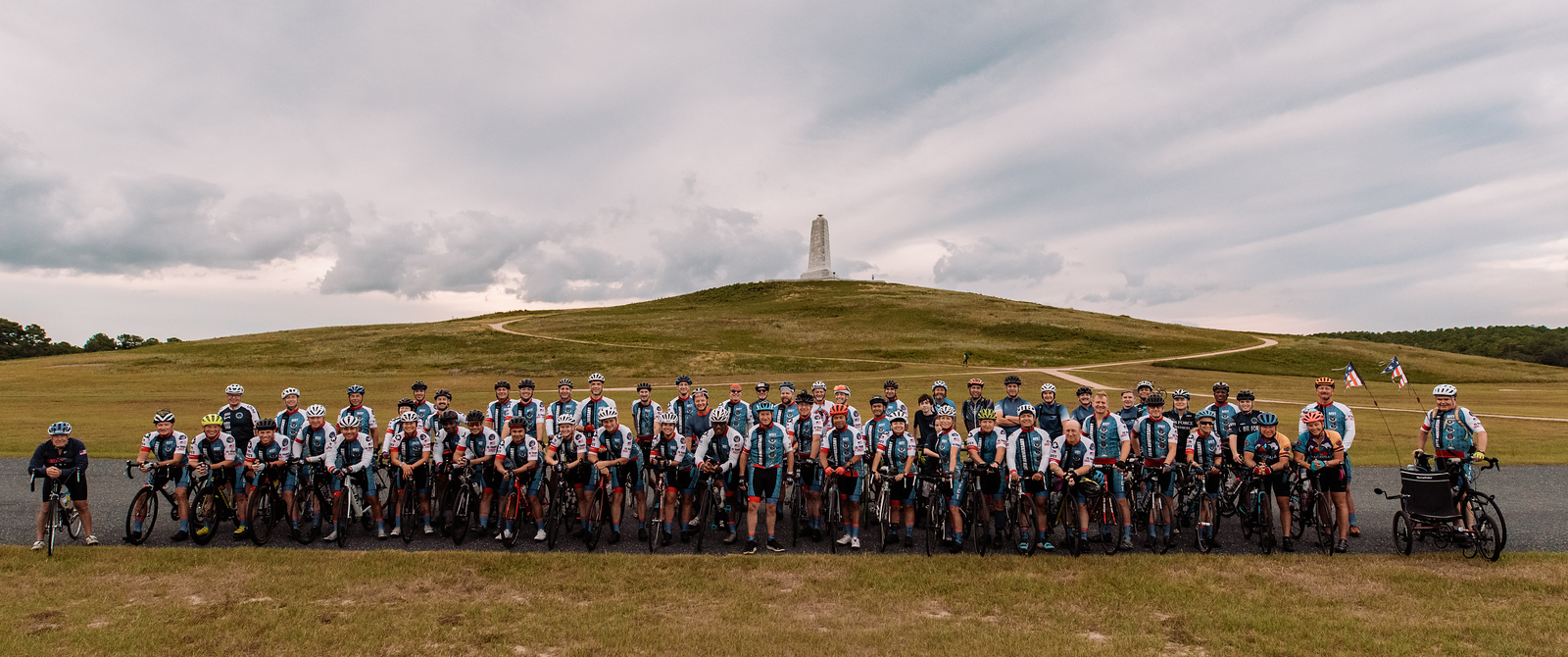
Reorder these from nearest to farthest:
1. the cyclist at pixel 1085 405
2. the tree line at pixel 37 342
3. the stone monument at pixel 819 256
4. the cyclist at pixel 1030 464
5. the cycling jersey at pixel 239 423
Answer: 1. the cyclist at pixel 1030 464
2. the cycling jersey at pixel 239 423
3. the cyclist at pixel 1085 405
4. the tree line at pixel 37 342
5. the stone monument at pixel 819 256

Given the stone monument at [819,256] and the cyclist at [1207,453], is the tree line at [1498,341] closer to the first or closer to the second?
the stone monument at [819,256]

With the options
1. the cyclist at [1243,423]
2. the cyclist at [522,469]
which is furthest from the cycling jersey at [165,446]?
the cyclist at [1243,423]

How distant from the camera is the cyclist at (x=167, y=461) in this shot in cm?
→ 1255

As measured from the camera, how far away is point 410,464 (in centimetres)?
1305

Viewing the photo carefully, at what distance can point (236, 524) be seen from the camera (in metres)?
12.8

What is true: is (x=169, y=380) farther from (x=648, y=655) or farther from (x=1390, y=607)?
(x=1390, y=607)

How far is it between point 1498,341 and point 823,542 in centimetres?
15413

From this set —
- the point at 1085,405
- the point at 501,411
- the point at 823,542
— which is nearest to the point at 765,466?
the point at 823,542

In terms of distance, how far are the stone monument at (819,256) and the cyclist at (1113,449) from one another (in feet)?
389

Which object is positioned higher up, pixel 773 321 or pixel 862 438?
pixel 773 321

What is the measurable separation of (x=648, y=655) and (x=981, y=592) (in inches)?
187

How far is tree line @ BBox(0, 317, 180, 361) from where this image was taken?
99.2 m

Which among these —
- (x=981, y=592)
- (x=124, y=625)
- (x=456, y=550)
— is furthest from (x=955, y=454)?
(x=124, y=625)

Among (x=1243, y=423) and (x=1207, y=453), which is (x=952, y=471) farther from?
(x=1243, y=423)
